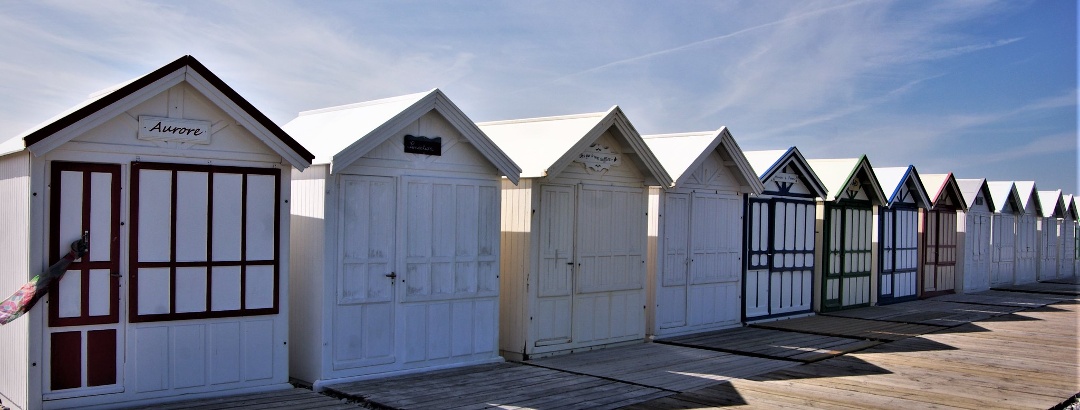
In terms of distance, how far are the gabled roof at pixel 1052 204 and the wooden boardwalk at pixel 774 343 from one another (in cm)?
1871

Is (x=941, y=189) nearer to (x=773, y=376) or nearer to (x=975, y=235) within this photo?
(x=975, y=235)

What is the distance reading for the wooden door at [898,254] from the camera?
2019cm

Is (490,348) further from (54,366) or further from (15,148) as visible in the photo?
(15,148)

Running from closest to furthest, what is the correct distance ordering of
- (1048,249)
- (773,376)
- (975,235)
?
(773,376)
(975,235)
(1048,249)

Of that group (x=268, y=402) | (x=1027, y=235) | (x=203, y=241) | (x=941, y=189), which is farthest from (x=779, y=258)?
(x=1027, y=235)

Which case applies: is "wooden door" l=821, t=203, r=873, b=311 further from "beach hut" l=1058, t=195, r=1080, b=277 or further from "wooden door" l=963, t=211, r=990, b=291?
"beach hut" l=1058, t=195, r=1080, b=277

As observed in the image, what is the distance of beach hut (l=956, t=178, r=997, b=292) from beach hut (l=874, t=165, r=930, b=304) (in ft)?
9.38

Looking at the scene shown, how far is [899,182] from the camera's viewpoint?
20.0 m

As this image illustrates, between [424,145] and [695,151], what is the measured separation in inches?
221

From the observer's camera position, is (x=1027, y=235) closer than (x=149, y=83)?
No

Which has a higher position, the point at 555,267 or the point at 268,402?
the point at 555,267

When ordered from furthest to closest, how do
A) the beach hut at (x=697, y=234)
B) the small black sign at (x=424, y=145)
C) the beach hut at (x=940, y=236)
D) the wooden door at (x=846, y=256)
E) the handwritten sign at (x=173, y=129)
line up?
1. the beach hut at (x=940, y=236)
2. the wooden door at (x=846, y=256)
3. the beach hut at (x=697, y=234)
4. the small black sign at (x=424, y=145)
5. the handwritten sign at (x=173, y=129)

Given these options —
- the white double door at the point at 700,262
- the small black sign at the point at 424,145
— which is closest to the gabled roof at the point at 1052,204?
the white double door at the point at 700,262

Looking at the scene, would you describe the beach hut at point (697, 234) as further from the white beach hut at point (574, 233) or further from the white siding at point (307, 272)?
the white siding at point (307, 272)
